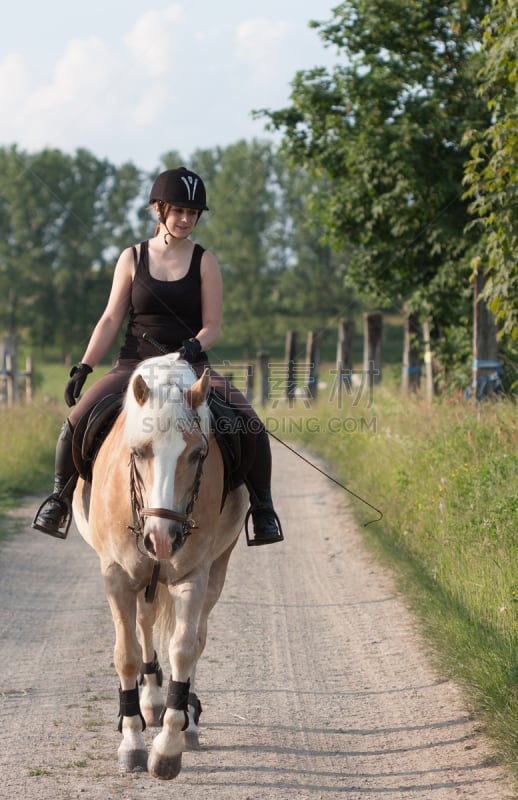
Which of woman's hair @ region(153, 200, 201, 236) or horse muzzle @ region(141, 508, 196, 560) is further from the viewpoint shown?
woman's hair @ region(153, 200, 201, 236)

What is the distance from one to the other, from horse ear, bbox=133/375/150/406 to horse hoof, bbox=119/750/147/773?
1.73 metres

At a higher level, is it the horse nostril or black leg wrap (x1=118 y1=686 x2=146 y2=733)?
the horse nostril

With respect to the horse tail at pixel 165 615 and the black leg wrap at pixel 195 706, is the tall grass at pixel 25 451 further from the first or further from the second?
the black leg wrap at pixel 195 706

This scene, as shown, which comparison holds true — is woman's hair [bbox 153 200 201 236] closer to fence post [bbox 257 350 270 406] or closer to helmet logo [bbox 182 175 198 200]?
helmet logo [bbox 182 175 198 200]

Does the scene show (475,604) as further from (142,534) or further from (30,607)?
(30,607)

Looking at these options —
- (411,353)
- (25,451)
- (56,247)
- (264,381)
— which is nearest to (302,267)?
(56,247)

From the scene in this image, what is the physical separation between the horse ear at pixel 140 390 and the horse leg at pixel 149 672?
4.49 ft

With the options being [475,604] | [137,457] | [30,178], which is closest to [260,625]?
[475,604]

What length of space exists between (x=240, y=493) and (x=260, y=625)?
6.03 feet

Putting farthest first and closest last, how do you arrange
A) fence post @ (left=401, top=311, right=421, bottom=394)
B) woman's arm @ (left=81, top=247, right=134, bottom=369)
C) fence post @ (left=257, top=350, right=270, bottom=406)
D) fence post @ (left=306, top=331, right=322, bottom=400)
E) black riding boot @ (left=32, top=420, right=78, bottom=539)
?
1. fence post @ (left=257, top=350, right=270, bottom=406)
2. fence post @ (left=306, top=331, right=322, bottom=400)
3. fence post @ (left=401, top=311, right=421, bottom=394)
4. black riding boot @ (left=32, top=420, right=78, bottom=539)
5. woman's arm @ (left=81, top=247, right=134, bottom=369)

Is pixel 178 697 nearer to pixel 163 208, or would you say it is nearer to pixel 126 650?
pixel 126 650

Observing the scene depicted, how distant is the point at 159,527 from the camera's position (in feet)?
13.6

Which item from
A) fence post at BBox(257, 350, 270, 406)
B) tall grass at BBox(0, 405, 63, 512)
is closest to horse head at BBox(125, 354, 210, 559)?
tall grass at BBox(0, 405, 63, 512)

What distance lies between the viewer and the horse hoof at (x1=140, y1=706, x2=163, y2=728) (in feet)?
17.5
